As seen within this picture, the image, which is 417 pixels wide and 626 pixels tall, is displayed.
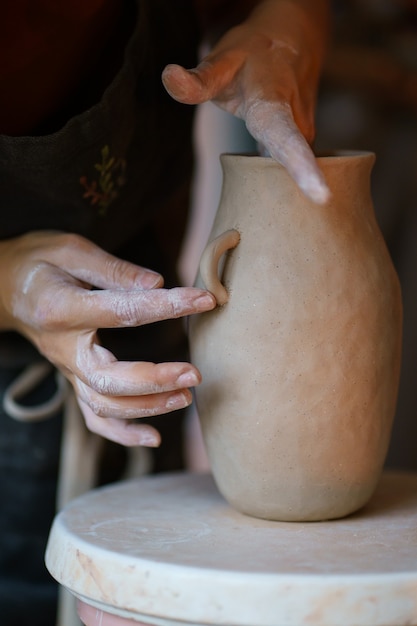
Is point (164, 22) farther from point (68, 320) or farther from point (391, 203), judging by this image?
point (391, 203)

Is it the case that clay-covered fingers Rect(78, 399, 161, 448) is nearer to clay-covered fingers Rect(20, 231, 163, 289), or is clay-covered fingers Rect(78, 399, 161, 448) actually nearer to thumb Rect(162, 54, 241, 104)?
→ clay-covered fingers Rect(20, 231, 163, 289)

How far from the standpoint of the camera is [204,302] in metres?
1.04

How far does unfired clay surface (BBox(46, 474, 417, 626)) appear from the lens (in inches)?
35.6

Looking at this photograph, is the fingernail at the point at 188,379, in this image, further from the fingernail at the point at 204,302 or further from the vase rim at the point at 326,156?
the vase rim at the point at 326,156

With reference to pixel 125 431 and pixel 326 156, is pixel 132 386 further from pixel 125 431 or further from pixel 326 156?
pixel 326 156

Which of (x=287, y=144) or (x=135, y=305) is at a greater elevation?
(x=287, y=144)

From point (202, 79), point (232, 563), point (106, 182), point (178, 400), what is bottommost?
point (232, 563)

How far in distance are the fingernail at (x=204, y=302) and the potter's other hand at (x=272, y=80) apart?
6.4 inches

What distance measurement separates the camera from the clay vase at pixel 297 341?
1058mm

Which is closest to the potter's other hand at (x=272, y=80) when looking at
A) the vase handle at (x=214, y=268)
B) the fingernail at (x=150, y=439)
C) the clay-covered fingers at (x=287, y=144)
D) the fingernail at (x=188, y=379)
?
the clay-covered fingers at (x=287, y=144)

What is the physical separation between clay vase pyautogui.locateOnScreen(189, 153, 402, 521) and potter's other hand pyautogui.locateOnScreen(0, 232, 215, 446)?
0.06 metres

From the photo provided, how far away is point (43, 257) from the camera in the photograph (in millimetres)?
1169

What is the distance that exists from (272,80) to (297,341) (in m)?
0.30

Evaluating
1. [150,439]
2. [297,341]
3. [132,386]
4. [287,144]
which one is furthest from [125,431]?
[287,144]
